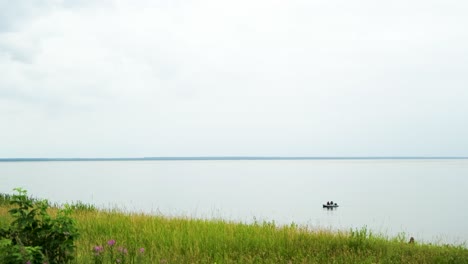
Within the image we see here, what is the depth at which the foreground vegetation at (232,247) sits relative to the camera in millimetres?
8320

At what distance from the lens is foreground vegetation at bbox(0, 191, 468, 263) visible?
27.3 ft

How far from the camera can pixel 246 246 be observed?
9.78 metres

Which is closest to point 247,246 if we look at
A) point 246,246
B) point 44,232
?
point 246,246

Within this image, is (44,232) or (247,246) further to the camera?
(247,246)

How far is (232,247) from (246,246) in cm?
32

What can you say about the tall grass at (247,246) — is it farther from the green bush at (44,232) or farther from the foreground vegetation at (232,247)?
the green bush at (44,232)

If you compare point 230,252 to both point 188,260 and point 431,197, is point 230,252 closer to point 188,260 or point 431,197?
point 188,260

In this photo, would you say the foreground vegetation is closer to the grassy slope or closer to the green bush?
the grassy slope

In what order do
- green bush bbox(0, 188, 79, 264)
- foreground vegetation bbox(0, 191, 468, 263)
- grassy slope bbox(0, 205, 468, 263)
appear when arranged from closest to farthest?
green bush bbox(0, 188, 79, 264), foreground vegetation bbox(0, 191, 468, 263), grassy slope bbox(0, 205, 468, 263)

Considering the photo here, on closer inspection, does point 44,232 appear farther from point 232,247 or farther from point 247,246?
point 247,246

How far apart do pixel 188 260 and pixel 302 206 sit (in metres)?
40.7

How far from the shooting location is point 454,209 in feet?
142

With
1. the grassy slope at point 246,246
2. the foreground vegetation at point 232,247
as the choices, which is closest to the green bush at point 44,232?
the foreground vegetation at point 232,247

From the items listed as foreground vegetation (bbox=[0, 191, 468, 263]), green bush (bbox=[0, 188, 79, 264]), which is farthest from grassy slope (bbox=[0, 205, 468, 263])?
green bush (bbox=[0, 188, 79, 264])
